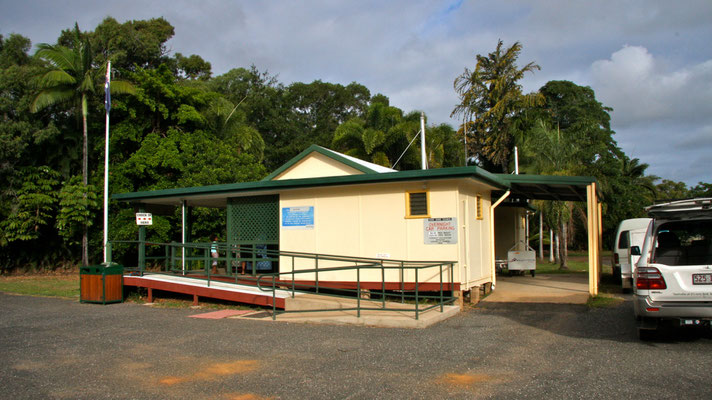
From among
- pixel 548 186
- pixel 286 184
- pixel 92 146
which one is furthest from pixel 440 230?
pixel 92 146

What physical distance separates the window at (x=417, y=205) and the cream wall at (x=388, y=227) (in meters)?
0.10

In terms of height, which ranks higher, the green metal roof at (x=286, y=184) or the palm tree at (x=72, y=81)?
the palm tree at (x=72, y=81)

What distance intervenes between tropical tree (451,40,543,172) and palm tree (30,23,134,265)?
65.0 feet

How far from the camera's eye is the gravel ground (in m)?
5.35

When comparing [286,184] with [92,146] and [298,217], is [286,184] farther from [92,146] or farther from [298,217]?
[92,146]

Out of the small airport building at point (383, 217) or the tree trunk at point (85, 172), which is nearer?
the small airport building at point (383, 217)

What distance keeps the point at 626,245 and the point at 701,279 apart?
888cm

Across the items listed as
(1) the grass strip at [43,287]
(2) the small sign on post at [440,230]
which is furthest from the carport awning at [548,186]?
(1) the grass strip at [43,287]

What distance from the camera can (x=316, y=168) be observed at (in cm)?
1475

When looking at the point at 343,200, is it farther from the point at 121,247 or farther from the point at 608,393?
the point at 121,247

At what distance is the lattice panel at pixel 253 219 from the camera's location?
44.3 feet

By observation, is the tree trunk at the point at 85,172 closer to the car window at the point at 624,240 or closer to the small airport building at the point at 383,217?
the small airport building at the point at 383,217

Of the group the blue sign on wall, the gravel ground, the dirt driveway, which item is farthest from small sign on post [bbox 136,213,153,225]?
the dirt driveway

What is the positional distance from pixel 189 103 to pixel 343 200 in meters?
16.5
